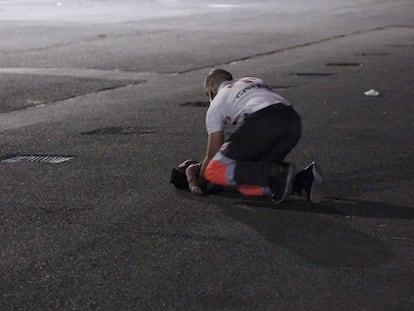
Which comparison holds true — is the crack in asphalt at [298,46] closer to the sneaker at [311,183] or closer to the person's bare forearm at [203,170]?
the person's bare forearm at [203,170]

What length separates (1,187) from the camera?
8.46 m

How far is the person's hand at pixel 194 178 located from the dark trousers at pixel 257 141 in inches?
14.6

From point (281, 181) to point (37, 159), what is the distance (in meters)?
3.02

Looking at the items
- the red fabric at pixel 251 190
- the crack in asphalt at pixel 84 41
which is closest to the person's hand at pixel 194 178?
the red fabric at pixel 251 190

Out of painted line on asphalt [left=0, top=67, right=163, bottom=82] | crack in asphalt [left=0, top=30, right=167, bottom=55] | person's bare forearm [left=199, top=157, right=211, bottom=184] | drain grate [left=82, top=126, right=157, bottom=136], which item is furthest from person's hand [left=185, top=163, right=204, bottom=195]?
crack in asphalt [left=0, top=30, right=167, bottom=55]

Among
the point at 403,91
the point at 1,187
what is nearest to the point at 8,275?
the point at 1,187

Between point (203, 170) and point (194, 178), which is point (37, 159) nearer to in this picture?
point (194, 178)

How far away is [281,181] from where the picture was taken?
762cm

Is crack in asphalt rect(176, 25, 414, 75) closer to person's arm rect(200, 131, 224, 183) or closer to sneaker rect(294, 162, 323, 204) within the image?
person's arm rect(200, 131, 224, 183)

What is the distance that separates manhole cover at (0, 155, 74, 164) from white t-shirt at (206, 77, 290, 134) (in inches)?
89.6

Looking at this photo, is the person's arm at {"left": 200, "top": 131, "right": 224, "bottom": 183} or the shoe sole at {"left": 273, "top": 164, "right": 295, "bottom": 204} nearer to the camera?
the shoe sole at {"left": 273, "top": 164, "right": 295, "bottom": 204}

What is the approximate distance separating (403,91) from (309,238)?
8707 millimetres

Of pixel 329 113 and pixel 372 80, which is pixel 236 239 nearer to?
pixel 329 113

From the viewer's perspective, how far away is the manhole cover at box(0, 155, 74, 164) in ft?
31.7
